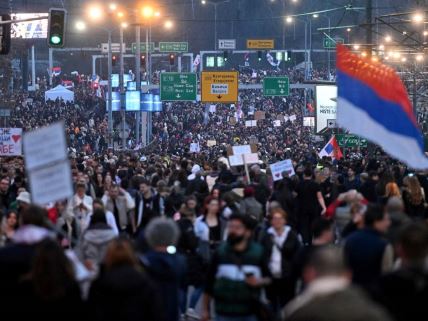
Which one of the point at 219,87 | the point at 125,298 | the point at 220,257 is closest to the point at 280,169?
the point at 220,257

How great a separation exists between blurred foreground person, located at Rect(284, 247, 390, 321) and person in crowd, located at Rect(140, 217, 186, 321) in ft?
8.39

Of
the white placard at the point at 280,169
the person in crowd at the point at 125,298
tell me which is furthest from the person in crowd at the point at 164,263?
the white placard at the point at 280,169

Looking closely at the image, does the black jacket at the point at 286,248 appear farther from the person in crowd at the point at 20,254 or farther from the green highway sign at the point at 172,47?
the green highway sign at the point at 172,47

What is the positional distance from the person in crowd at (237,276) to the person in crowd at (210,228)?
364cm

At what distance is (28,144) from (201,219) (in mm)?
4887

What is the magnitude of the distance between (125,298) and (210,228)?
6.02 metres

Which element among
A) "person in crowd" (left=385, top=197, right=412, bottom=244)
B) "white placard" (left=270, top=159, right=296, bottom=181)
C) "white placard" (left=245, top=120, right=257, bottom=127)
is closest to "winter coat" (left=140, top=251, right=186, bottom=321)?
"person in crowd" (left=385, top=197, right=412, bottom=244)

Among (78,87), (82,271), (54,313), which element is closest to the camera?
(54,313)

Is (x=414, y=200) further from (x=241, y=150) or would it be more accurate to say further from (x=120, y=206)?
(x=241, y=150)

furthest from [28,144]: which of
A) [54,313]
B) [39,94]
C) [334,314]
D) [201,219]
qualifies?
[39,94]

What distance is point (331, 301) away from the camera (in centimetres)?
570

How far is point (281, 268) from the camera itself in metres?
10.7

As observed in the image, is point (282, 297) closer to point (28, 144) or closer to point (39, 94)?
point (28, 144)

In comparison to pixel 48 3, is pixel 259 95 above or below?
below
